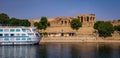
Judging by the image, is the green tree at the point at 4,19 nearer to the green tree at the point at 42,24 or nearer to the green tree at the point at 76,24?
the green tree at the point at 42,24

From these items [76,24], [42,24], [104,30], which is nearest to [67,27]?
[76,24]

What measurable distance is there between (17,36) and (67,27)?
4145cm

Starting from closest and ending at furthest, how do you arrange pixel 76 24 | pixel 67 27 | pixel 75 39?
1. pixel 75 39
2. pixel 76 24
3. pixel 67 27

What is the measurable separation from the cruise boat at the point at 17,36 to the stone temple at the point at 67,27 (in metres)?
28.6

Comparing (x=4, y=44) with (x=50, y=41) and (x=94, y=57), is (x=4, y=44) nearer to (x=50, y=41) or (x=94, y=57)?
(x=50, y=41)

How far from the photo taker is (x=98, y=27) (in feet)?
356

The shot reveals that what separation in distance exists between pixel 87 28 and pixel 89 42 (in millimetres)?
20078

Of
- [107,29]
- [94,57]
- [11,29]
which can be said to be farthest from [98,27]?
[94,57]

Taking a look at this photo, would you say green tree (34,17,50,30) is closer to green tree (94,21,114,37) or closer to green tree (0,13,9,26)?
green tree (0,13,9,26)

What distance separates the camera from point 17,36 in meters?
80.8

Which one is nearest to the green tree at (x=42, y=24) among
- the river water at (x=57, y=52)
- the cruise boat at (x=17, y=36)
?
the cruise boat at (x=17, y=36)

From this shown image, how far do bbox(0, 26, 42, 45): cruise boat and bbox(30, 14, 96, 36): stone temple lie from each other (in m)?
28.6

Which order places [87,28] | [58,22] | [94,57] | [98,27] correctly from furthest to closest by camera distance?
[58,22] → [87,28] → [98,27] → [94,57]

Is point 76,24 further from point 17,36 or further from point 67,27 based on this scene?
point 17,36
